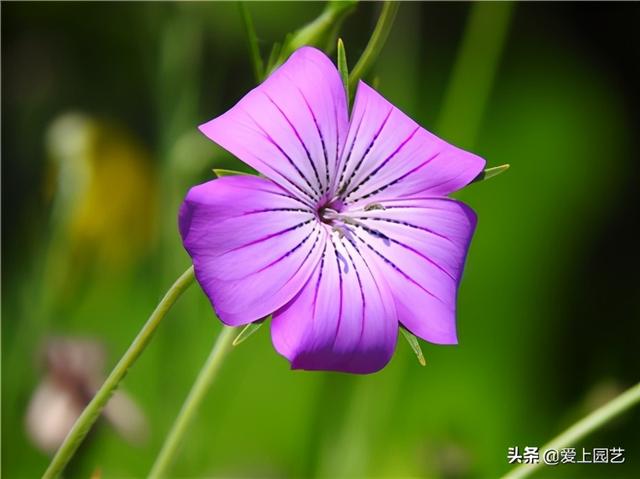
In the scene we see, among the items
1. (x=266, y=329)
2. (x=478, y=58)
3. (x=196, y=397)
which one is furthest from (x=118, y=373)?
(x=266, y=329)

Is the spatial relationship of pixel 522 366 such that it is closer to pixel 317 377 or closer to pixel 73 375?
pixel 317 377

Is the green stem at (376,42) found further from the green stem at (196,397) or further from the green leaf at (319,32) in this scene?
the green stem at (196,397)

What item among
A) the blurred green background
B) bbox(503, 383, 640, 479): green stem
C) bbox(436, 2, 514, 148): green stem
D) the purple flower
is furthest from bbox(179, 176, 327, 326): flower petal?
bbox(436, 2, 514, 148): green stem

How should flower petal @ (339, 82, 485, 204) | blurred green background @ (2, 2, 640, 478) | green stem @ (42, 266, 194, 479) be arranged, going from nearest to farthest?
green stem @ (42, 266, 194, 479), flower petal @ (339, 82, 485, 204), blurred green background @ (2, 2, 640, 478)

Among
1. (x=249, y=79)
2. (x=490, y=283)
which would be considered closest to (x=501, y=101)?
(x=490, y=283)

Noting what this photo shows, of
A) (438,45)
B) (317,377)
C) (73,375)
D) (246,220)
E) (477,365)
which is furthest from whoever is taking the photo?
(438,45)

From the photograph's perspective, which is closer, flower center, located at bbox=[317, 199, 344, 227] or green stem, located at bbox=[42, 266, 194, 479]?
green stem, located at bbox=[42, 266, 194, 479]

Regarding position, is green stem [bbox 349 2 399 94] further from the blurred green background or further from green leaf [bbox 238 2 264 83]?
the blurred green background

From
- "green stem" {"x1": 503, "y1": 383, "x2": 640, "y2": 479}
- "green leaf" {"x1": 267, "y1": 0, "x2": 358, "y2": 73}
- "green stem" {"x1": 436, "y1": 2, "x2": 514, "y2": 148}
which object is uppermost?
"green stem" {"x1": 436, "y1": 2, "x2": 514, "y2": 148}
